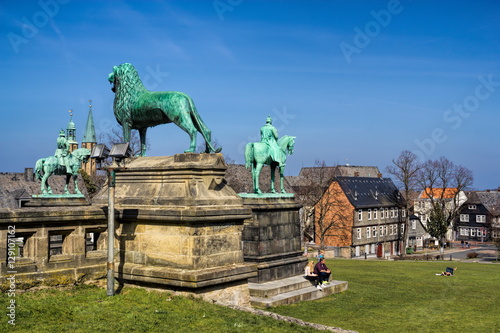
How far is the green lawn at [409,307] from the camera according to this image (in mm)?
11922

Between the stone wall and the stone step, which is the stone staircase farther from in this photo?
the stone wall

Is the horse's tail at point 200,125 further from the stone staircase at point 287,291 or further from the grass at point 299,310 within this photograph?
the stone staircase at point 287,291

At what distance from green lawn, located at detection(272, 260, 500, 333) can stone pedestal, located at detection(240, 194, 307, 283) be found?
228 cm

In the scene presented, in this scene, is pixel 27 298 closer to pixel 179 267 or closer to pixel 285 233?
pixel 179 267

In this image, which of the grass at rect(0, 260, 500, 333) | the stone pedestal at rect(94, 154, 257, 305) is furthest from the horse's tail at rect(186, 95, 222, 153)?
the grass at rect(0, 260, 500, 333)

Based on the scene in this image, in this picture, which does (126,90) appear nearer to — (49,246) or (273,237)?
(49,246)

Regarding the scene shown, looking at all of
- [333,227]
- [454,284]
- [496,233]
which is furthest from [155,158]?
[496,233]

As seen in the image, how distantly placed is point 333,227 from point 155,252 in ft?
179

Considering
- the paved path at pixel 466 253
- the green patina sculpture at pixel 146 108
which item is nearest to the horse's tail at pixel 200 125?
the green patina sculpture at pixel 146 108

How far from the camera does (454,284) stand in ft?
66.6

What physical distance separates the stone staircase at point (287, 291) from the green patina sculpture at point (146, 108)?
542 centimetres

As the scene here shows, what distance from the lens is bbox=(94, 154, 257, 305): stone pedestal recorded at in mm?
9117

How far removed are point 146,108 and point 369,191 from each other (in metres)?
59.4

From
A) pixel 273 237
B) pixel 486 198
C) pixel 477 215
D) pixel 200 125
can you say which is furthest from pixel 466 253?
pixel 200 125
